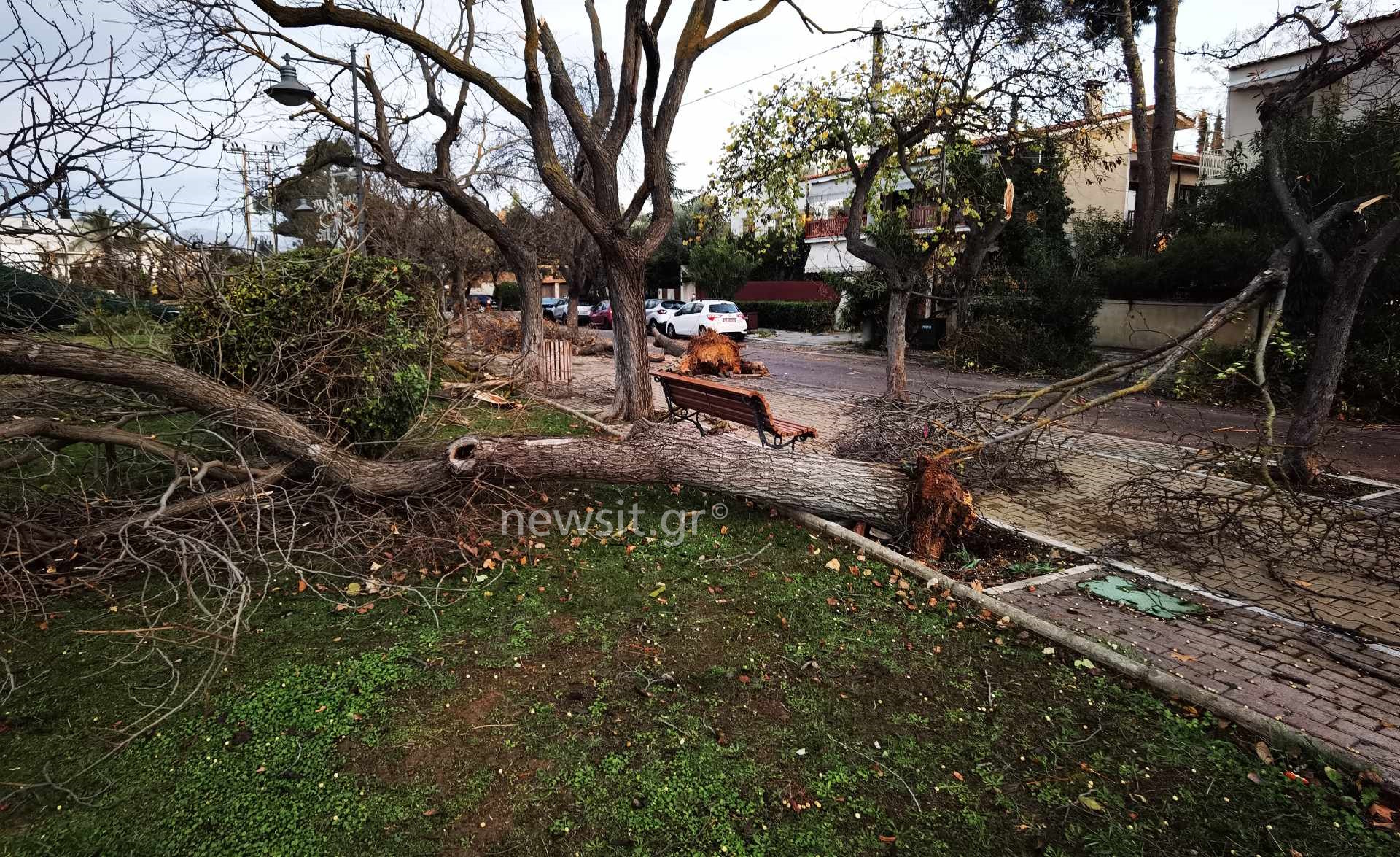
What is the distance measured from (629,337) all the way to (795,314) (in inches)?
917

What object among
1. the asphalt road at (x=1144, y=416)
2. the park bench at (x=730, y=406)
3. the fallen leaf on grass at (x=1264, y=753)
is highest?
the park bench at (x=730, y=406)

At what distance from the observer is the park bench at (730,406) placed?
683 centimetres

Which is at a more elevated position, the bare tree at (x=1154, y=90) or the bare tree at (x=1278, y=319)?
the bare tree at (x=1154, y=90)

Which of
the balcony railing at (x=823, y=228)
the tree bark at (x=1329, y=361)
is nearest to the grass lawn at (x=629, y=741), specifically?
the tree bark at (x=1329, y=361)

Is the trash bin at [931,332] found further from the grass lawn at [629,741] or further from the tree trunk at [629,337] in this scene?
the grass lawn at [629,741]

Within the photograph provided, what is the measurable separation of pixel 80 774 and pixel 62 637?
1496 millimetres

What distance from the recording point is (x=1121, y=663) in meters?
3.70

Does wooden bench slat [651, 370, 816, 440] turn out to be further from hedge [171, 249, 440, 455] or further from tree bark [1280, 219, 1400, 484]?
tree bark [1280, 219, 1400, 484]

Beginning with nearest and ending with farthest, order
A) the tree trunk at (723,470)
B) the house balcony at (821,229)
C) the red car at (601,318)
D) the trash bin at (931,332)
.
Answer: the tree trunk at (723,470)
the trash bin at (931,332)
the red car at (601,318)
the house balcony at (821,229)

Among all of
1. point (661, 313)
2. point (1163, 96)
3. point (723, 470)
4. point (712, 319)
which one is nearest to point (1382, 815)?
point (723, 470)

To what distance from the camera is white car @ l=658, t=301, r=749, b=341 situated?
25.9 m

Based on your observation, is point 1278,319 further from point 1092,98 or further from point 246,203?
point 246,203

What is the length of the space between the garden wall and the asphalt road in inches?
117

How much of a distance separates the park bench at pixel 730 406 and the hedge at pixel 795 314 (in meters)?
22.6
